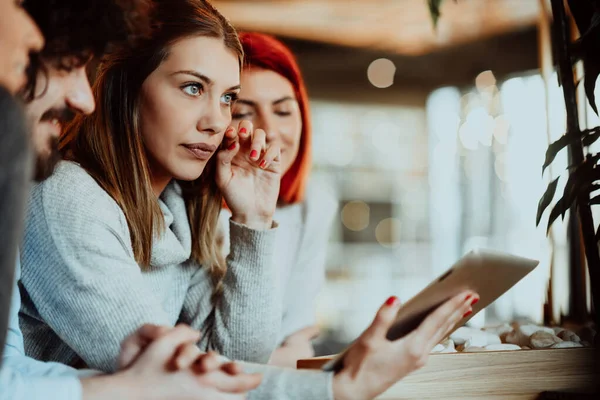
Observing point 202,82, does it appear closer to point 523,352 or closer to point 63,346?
point 63,346

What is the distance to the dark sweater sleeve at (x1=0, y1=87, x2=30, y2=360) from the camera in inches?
23.0

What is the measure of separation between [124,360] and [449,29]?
462 cm

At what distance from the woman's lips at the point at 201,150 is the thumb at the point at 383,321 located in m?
0.44

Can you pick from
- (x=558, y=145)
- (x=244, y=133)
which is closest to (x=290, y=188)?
(x=244, y=133)

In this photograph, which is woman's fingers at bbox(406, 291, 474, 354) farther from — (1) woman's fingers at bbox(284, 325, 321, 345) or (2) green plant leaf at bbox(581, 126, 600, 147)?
(1) woman's fingers at bbox(284, 325, 321, 345)

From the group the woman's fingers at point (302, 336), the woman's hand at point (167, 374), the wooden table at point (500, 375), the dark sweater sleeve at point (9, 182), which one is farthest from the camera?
the woman's fingers at point (302, 336)

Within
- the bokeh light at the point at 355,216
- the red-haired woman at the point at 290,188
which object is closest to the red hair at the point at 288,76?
the red-haired woman at the point at 290,188

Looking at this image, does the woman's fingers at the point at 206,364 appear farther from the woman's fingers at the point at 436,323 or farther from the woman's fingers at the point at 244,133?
the woman's fingers at the point at 244,133

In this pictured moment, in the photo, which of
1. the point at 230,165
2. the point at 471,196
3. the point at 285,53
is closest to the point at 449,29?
the point at 471,196

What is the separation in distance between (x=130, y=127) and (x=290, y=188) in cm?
73

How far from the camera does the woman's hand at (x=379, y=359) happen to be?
0.80 metres

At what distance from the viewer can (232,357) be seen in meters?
1.17

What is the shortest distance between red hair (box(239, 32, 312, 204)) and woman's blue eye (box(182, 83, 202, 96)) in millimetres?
300

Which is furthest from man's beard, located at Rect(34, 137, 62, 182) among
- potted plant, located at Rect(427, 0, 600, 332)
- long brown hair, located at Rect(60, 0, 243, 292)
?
potted plant, located at Rect(427, 0, 600, 332)
